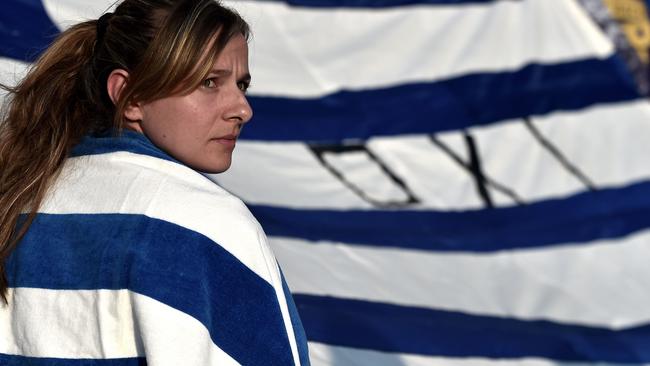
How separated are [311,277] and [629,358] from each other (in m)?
0.74

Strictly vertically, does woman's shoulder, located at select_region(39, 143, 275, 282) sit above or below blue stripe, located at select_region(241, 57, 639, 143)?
above

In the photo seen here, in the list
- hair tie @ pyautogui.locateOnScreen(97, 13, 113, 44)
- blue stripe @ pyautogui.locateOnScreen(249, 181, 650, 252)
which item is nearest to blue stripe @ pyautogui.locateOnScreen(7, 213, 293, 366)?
hair tie @ pyautogui.locateOnScreen(97, 13, 113, 44)

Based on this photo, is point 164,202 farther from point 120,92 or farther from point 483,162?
point 483,162

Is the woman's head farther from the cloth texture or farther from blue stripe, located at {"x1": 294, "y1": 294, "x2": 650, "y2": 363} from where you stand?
blue stripe, located at {"x1": 294, "y1": 294, "x2": 650, "y2": 363}

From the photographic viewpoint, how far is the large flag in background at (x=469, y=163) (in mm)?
2697

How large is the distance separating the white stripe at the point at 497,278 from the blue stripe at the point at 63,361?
1.28m

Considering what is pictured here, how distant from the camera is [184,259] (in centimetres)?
114

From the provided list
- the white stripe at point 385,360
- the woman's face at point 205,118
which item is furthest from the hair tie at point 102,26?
the white stripe at point 385,360

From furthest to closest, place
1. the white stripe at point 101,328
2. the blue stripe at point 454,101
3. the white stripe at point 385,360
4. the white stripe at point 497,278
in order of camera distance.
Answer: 1. the blue stripe at point 454,101
2. the white stripe at point 497,278
3. the white stripe at point 385,360
4. the white stripe at point 101,328

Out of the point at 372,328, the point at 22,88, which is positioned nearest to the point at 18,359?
the point at 22,88

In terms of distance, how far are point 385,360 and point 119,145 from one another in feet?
4.34

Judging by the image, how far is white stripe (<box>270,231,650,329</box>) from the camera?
2.60m

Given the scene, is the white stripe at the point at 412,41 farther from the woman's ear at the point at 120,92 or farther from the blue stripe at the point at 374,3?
the woman's ear at the point at 120,92

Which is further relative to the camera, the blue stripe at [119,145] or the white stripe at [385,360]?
the white stripe at [385,360]
